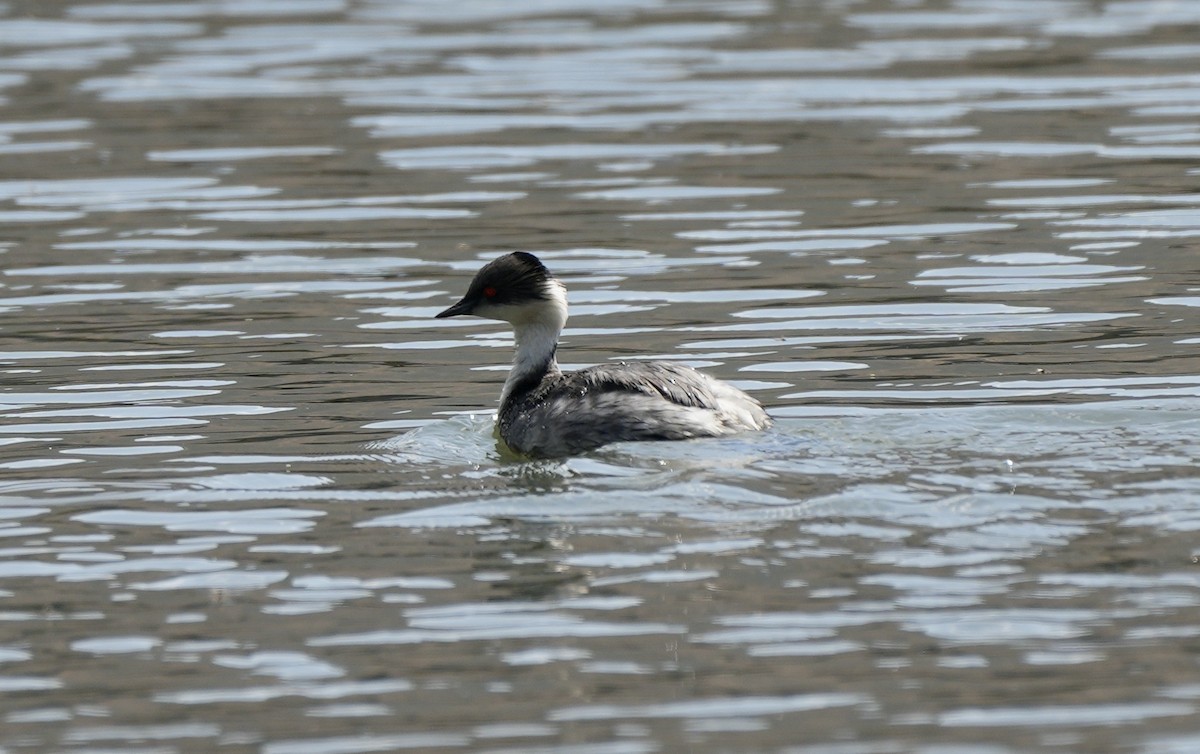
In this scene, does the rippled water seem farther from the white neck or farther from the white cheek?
the white cheek

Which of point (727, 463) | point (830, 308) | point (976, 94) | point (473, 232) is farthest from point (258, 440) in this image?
point (976, 94)

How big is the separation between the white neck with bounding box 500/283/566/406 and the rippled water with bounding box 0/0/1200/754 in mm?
346

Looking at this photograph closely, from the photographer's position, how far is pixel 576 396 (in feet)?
32.9

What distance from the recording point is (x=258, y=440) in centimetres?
1010

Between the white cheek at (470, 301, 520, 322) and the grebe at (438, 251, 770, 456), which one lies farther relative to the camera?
the white cheek at (470, 301, 520, 322)

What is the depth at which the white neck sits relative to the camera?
35.4ft

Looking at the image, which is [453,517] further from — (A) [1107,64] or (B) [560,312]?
(A) [1107,64]

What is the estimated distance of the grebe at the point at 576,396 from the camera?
9656 millimetres

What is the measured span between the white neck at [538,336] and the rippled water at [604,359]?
346 mm

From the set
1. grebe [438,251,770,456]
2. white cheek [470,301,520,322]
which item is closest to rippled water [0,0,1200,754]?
grebe [438,251,770,456]

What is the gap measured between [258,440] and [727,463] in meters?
2.44

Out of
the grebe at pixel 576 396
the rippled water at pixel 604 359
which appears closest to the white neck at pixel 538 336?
the grebe at pixel 576 396

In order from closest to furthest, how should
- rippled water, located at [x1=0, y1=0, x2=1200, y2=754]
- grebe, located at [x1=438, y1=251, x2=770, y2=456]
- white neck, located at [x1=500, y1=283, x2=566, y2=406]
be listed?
rippled water, located at [x1=0, y1=0, x2=1200, y2=754], grebe, located at [x1=438, y1=251, x2=770, y2=456], white neck, located at [x1=500, y1=283, x2=566, y2=406]

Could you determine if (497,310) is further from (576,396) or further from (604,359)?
(604,359)
